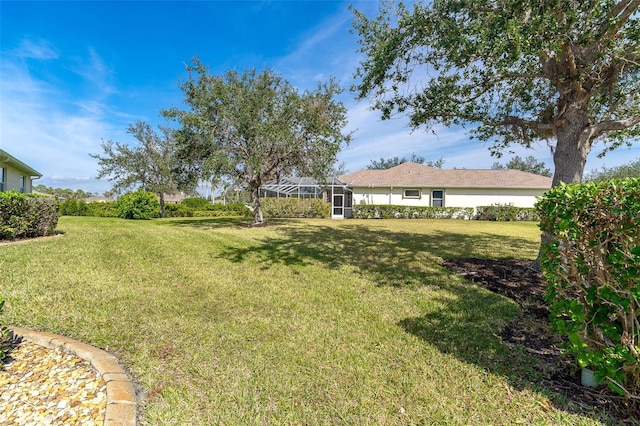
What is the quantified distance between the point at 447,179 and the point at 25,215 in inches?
999

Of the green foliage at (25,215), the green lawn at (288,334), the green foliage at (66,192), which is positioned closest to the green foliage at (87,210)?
the green foliage at (25,215)

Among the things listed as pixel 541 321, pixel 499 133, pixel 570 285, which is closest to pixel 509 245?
pixel 499 133

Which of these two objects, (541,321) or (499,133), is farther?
(499,133)

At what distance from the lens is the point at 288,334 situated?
334 centimetres

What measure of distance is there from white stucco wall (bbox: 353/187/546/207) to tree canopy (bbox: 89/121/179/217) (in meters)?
17.5

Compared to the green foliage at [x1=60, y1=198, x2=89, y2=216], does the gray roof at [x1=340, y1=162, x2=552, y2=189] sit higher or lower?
higher

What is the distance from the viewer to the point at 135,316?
3707mm

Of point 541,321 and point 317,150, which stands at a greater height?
point 317,150

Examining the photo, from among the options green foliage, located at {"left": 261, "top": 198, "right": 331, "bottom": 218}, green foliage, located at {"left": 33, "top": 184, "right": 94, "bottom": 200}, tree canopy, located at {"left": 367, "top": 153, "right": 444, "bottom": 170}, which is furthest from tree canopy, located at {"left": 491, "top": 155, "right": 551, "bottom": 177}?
green foliage, located at {"left": 33, "top": 184, "right": 94, "bottom": 200}

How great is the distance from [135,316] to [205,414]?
2222mm

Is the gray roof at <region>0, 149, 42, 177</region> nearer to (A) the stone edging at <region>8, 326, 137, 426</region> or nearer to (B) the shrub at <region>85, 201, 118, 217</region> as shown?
(B) the shrub at <region>85, 201, 118, 217</region>

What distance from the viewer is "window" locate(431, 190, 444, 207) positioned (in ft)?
79.7

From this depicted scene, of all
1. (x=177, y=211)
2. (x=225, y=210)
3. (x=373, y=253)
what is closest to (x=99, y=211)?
(x=177, y=211)

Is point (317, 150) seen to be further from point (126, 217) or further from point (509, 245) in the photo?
point (126, 217)
